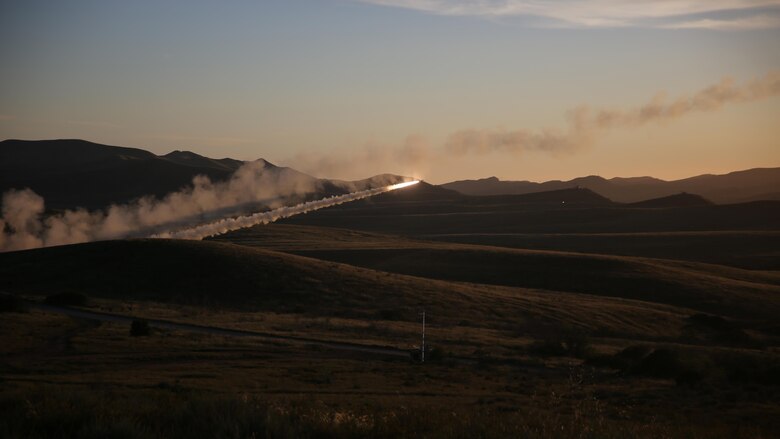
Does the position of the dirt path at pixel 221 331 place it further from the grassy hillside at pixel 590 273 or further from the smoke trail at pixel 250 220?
the smoke trail at pixel 250 220

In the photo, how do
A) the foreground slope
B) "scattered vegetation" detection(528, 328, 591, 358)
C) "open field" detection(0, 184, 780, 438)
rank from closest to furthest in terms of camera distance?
"open field" detection(0, 184, 780, 438) < "scattered vegetation" detection(528, 328, 591, 358) < the foreground slope

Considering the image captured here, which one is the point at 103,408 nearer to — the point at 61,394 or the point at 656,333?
the point at 61,394

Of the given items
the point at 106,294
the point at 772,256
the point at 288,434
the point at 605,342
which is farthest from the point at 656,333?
the point at 772,256

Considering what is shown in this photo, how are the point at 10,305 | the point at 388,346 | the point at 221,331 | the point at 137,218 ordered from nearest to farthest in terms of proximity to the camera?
the point at 388,346
the point at 221,331
the point at 10,305
the point at 137,218

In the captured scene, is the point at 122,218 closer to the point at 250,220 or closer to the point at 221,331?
the point at 250,220

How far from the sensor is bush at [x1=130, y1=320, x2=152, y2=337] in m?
49.3

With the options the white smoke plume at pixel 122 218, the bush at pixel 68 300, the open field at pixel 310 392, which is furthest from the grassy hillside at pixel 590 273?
the bush at pixel 68 300

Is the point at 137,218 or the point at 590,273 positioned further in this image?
the point at 137,218

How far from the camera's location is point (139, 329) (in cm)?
4962

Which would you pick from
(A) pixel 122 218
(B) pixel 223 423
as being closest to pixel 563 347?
(B) pixel 223 423

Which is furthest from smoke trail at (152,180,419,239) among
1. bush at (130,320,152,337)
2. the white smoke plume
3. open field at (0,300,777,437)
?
bush at (130,320,152,337)

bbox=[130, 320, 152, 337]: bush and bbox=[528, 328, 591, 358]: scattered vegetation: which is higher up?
bbox=[130, 320, 152, 337]: bush

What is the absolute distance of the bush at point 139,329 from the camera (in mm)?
49312

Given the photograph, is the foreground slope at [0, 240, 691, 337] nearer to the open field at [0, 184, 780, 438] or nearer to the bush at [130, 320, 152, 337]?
the open field at [0, 184, 780, 438]
